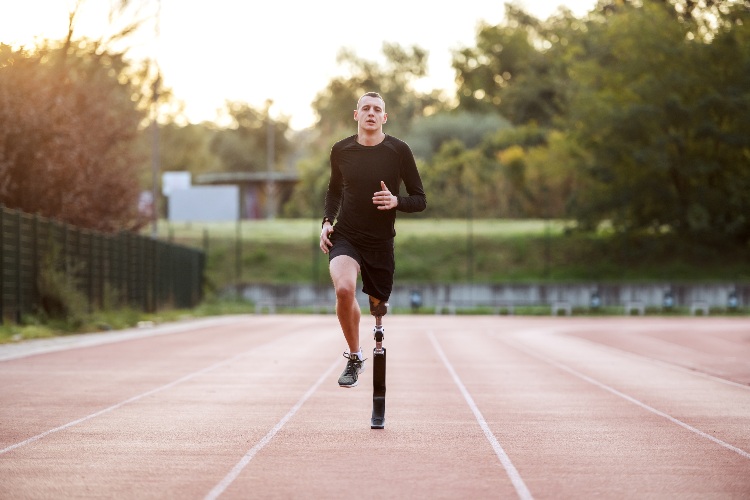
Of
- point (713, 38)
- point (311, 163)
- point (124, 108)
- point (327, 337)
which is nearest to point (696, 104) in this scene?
point (713, 38)

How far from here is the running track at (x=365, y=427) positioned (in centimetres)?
782

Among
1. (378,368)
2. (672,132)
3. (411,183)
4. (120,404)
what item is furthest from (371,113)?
(672,132)

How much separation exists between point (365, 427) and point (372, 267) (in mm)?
1353

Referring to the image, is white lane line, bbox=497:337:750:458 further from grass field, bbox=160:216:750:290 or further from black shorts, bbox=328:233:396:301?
grass field, bbox=160:216:750:290

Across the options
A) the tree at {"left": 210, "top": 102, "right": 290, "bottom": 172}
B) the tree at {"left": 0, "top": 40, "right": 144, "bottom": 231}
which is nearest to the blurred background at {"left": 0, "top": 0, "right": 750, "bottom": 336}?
the tree at {"left": 0, "top": 40, "right": 144, "bottom": 231}

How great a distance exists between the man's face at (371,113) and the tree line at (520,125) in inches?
205

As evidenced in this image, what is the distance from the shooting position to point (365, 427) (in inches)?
421

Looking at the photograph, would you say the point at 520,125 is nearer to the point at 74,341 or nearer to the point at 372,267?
the point at 74,341

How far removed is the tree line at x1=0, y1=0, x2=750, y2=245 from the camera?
33.9 meters

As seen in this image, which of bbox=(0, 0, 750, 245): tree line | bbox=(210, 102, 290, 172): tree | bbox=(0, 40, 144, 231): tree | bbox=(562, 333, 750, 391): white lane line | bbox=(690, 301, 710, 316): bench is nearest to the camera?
bbox=(562, 333, 750, 391): white lane line

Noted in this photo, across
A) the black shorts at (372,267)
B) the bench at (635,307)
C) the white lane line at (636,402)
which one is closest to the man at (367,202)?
the black shorts at (372,267)

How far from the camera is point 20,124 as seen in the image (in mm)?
31453

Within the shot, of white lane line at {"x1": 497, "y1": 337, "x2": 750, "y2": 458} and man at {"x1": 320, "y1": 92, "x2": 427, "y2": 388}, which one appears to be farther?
man at {"x1": 320, "y1": 92, "x2": 427, "y2": 388}

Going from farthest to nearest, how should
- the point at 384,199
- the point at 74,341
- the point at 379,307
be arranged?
the point at 74,341 < the point at 379,307 < the point at 384,199
